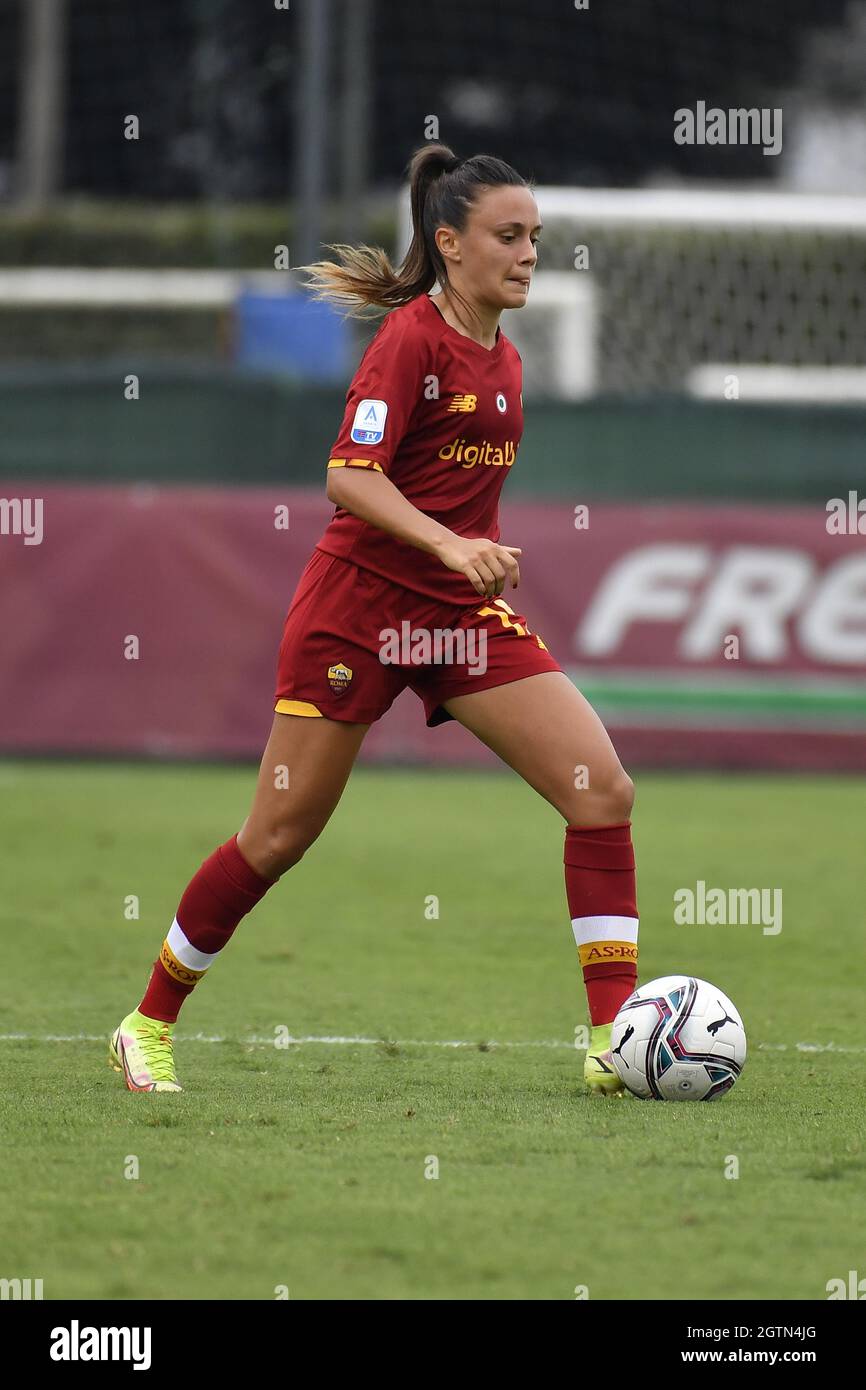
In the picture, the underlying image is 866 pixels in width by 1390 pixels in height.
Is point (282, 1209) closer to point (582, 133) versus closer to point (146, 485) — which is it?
point (146, 485)

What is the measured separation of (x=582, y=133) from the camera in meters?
29.0

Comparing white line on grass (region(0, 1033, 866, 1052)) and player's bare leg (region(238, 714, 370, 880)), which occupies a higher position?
player's bare leg (region(238, 714, 370, 880))

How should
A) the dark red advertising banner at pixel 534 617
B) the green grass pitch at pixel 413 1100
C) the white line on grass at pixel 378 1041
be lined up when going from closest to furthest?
the green grass pitch at pixel 413 1100
the white line on grass at pixel 378 1041
the dark red advertising banner at pixel 534 617

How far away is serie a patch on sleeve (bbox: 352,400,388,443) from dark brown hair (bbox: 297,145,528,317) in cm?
41

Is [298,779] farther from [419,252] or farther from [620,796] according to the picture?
[419,252]

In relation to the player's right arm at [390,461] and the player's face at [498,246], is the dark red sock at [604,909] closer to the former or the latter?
the player's right arm at [390,461]

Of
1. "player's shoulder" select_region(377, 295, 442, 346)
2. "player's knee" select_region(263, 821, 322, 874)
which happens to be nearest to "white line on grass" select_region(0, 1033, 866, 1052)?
"player's knee" select_region(263, 821, 322, 874)

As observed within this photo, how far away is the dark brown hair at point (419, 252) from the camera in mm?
5164

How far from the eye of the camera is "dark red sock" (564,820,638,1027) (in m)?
5.17

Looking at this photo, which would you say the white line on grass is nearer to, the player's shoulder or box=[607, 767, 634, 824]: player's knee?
box=[607, 767, 634, 824]: player's knee

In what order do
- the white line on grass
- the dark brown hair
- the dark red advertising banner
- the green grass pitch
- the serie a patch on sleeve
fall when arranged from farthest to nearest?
the dark red advertising banner < the white line on grass < the dark brown hair < the serie a patch on sleeve < the green grass pitch

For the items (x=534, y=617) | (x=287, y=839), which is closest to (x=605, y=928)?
(x=287, y=839)

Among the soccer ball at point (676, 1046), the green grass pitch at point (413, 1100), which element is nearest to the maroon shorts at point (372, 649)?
the soccer ball at point (676, 1046)
